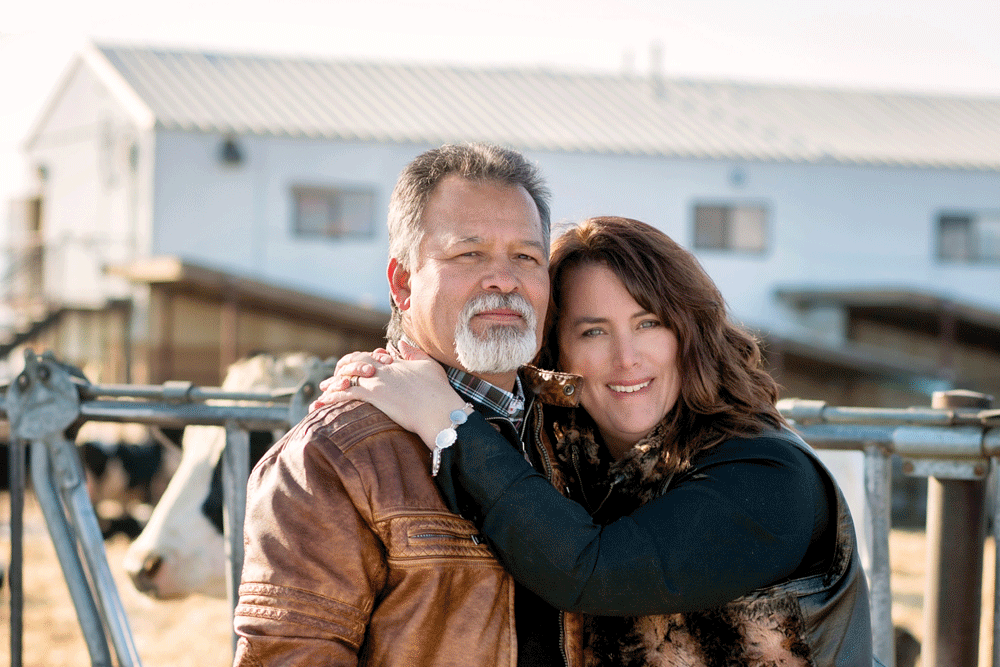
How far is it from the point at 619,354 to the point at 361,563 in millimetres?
957

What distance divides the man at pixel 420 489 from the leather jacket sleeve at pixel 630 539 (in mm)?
116

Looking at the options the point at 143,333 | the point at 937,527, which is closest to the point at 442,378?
the point at 937,527

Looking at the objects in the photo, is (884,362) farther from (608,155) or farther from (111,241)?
(111,241)

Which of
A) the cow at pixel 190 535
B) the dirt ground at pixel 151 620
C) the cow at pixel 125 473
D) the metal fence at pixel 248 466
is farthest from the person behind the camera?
the cow at pixel 125 473

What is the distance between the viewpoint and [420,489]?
215 centimetres

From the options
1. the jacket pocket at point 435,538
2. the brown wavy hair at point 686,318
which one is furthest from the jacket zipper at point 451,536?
the brown wavy hair at point 686,318

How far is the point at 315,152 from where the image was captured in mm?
17391

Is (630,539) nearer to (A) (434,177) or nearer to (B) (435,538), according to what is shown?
(B) (435,538)

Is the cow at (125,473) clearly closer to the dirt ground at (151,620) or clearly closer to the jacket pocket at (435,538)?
the dirt ground at (151,620)

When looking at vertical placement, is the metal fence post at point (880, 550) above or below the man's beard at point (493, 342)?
below

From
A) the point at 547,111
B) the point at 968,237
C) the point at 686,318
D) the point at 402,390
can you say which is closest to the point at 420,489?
the point at 402,390

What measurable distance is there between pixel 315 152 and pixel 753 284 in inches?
355

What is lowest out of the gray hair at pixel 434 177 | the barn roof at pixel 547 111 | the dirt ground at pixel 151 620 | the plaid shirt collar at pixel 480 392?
the dirt ground at pixel 151 620

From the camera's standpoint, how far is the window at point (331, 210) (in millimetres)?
17562
